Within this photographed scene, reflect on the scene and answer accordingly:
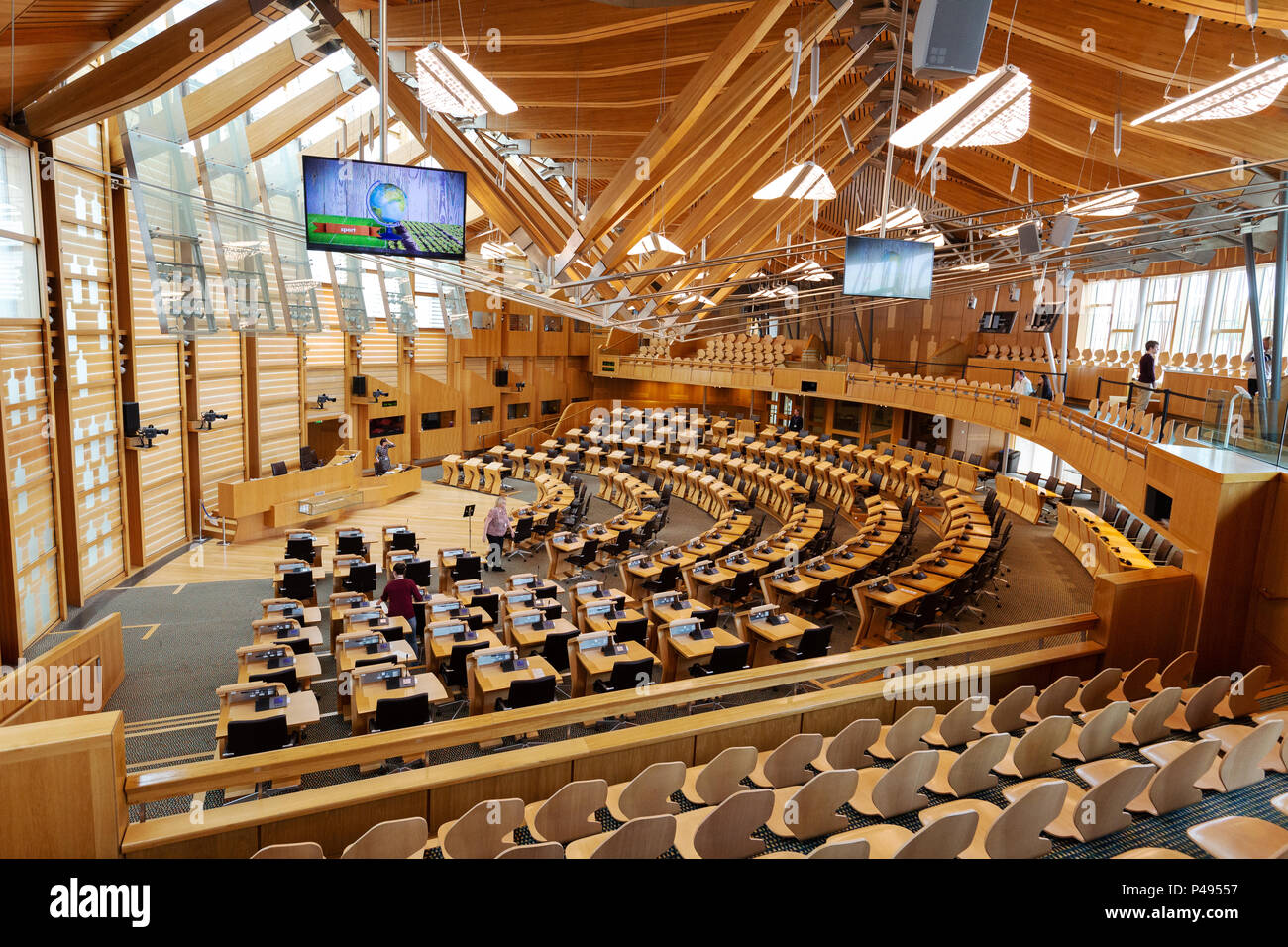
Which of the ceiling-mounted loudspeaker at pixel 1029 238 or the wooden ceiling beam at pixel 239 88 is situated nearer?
the ceiling-mounted loudspeaker at pixel 1029 238

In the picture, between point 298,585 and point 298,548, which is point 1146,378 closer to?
point 298,585

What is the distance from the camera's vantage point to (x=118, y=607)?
1159 cm

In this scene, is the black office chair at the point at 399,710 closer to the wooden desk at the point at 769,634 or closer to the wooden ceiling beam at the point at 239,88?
the wooden desk at the point at 769,634

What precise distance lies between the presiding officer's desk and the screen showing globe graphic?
33.5 ft

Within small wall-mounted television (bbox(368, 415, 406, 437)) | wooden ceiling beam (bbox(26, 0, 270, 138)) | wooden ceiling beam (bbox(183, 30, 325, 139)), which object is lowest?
small wall-mounted television (bbox(368, 415, 406, 437))

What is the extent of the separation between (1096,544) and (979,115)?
957cm

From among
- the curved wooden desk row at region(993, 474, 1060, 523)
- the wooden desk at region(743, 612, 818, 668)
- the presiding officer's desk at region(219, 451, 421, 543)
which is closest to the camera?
the wooden desk at region(743, 612, 818, 668)

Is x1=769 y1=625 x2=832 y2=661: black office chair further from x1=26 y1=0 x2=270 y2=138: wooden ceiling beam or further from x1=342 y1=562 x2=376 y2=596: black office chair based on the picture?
x1=26 y1=0 x2=270 y2=138: wooden ceiling beam

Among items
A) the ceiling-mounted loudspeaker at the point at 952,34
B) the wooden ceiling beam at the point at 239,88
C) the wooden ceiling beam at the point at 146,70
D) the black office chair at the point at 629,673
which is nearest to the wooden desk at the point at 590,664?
the black office chair at the point at 629,673

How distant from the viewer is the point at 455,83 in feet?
21.0

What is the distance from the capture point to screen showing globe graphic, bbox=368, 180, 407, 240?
6605mm

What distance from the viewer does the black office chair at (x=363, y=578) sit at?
12023mm

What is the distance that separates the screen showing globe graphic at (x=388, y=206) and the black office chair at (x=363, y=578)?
269 inches

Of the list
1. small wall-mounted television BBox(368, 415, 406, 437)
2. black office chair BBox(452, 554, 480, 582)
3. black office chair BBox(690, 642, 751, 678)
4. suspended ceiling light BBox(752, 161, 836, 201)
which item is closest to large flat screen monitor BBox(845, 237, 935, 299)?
suspended ceiling light BBox(752, 161, 836, 201)
